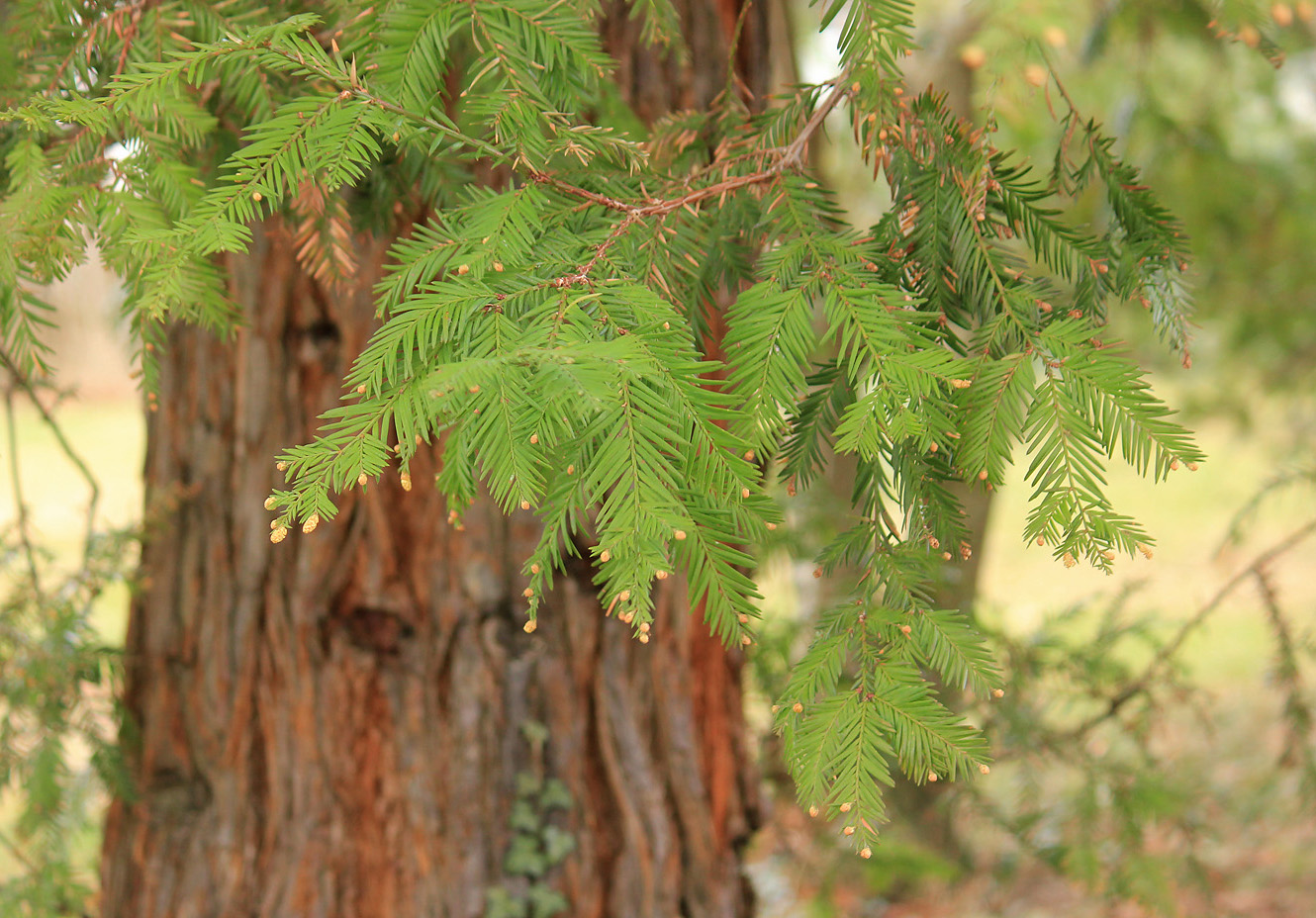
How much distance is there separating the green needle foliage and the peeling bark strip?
1.75 ft

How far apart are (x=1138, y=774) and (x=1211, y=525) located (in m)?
7.50

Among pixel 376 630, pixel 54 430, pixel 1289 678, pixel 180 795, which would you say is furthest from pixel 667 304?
pixel 1289 678

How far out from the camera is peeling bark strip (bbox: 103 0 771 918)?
1.63 m

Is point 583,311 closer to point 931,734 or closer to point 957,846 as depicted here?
point 931,734

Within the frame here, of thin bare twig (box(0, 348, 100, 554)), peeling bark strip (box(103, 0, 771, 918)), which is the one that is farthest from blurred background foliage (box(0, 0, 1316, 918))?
peeling bark strip (box(103, 0, 771, 918))

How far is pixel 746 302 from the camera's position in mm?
890

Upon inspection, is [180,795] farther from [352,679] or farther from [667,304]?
[667,304]

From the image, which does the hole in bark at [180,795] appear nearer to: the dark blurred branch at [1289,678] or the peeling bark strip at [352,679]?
the peeling bark strip at [352,679]

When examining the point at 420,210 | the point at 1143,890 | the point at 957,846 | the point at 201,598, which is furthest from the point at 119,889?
the point at 957,846

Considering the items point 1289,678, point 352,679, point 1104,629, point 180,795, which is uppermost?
point 1104,629

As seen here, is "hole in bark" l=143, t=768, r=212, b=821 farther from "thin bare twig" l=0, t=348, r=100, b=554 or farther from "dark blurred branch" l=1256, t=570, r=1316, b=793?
"dark blurred branch" l=1256, t=570, r=1316, b=793

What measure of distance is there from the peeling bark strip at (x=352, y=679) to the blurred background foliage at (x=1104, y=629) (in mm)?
144

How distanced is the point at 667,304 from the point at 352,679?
1.09m

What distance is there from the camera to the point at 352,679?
5.42 ft
